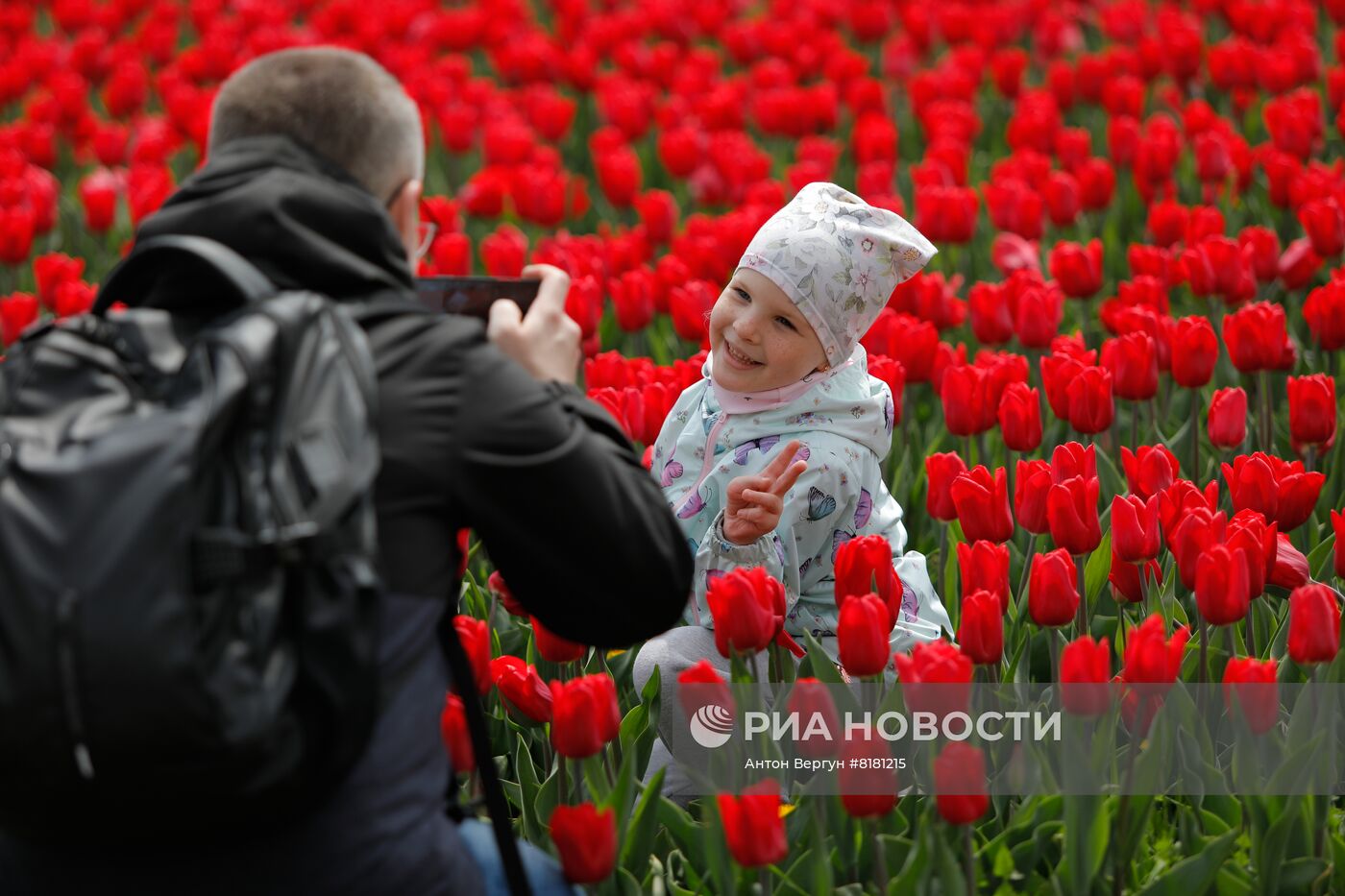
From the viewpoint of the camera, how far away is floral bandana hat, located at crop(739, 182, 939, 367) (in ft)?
11.1

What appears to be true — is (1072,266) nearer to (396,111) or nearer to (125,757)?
(396,111)

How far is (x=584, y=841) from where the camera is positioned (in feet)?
8.42

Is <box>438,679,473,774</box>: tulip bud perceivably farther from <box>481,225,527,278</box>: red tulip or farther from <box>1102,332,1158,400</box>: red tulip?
<box>481,225,527,278</box>: red tulip

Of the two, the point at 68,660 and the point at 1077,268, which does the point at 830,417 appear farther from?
the point at 1077,268

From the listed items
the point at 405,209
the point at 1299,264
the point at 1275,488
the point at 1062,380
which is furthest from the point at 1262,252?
the point at 405,209

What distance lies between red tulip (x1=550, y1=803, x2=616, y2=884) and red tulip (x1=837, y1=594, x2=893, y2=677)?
19.9 inches

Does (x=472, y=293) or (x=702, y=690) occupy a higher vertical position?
(x=472, y=293)

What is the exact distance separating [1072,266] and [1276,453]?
1.00 metres

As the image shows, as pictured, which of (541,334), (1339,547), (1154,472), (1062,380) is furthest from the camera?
(1062,380)

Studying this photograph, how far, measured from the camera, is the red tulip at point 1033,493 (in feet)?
11.1

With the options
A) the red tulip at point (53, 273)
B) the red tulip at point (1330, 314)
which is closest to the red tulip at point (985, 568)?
the red tulip at point (1330, 314)

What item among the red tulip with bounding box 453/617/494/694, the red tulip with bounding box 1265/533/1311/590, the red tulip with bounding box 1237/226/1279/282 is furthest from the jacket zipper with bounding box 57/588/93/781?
the red tulip with bounding box 1237/226/1279/282

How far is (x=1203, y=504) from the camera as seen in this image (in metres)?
3.18

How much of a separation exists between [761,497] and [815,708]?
476mm
